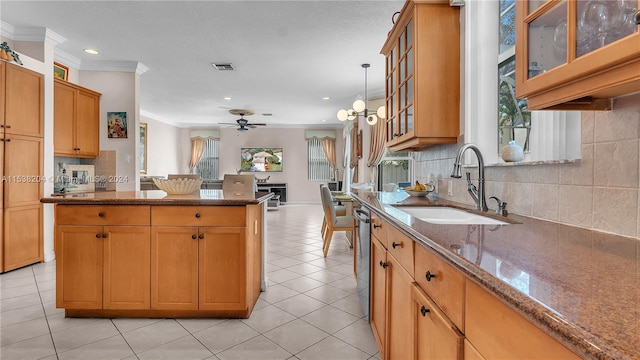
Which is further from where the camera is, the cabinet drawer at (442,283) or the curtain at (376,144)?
the curtain at (376,144)

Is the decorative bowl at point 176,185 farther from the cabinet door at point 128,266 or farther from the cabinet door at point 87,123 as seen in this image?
the cabinet door at point 87,123

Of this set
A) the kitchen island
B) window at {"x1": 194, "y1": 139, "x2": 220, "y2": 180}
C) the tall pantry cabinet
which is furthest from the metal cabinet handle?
window at {"x1": 194, "y1": 139, "x2": 220, "y2": 180}

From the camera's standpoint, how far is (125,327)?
2.21 metres

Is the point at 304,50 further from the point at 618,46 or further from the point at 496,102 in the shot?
the point at 618,46

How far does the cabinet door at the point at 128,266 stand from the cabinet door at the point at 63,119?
2605mm

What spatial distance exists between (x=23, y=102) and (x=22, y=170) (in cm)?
72

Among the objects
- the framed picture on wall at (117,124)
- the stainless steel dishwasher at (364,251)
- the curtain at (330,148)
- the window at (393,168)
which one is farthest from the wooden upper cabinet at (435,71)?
the curtain at (330,148)

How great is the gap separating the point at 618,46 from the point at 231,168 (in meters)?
10.6

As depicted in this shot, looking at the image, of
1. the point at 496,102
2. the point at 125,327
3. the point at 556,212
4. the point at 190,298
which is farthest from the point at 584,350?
the point at 125,327

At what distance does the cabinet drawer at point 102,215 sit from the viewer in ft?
7.47

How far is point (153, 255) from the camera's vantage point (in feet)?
7.50

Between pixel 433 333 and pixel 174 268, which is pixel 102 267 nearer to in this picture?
pixel 174 268

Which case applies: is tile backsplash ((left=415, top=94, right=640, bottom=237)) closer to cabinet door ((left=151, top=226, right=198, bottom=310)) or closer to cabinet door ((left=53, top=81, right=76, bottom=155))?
cabinet door ((left=151, top=226, right=198, bottom=310))

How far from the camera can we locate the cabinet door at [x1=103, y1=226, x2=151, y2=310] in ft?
7.49
